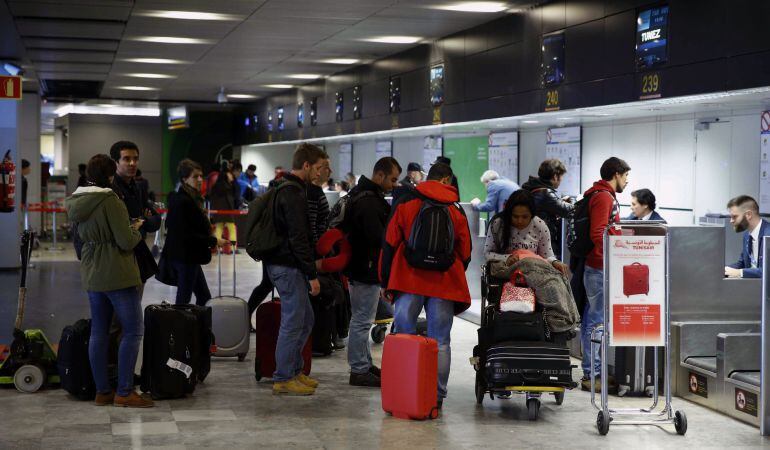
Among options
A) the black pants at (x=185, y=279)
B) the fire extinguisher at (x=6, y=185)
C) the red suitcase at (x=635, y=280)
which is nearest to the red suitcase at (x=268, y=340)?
the black pants at (x=185, y=279)

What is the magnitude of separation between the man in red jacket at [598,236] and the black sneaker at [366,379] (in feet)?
4.73

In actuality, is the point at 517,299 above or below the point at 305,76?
below

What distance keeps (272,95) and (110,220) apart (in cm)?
1756

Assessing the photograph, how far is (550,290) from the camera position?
641 cm

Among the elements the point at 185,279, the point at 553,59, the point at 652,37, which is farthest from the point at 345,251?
the point at 553,59

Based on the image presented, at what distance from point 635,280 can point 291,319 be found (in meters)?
2.21

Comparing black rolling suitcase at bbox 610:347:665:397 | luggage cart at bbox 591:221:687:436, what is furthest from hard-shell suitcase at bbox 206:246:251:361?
luggage cart at bbox 591:221:687:436

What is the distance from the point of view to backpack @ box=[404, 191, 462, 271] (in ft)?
20.1

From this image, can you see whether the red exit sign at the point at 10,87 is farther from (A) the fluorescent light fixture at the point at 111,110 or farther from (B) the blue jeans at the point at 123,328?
(A) the fluorescent light fixture at the point at 111,110

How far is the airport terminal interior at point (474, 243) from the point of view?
5988 mm

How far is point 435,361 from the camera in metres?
6.17

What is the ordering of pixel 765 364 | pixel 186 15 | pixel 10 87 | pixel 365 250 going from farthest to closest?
pixel 186 15 < pixel 10 87 < pixel 365 250 < pixel 765 364

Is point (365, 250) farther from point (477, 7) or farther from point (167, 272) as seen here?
point (477, 7)

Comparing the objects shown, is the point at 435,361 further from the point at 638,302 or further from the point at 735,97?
the point at 735,97
